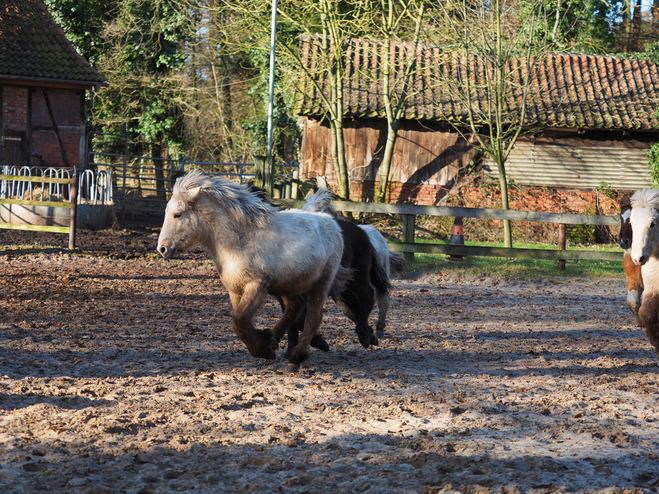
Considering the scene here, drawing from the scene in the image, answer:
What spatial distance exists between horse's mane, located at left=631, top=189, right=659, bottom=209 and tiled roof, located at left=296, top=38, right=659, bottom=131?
14.3 m

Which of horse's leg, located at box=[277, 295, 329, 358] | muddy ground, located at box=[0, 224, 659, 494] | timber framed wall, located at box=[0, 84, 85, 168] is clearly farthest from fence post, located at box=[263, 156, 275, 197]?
timber framed wall, located at box=[0, 84, 85, 168]

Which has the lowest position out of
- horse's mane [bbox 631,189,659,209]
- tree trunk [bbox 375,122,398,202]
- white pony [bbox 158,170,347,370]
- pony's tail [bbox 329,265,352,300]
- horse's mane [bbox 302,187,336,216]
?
pony's tail [bbox 329,265,352,300]

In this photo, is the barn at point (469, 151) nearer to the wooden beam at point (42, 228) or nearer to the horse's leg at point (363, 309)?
the wooden beam at point (42, 228)

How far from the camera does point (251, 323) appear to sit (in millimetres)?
5293

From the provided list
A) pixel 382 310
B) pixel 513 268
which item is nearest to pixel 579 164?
pixel 513 268

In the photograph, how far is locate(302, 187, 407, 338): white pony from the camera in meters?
7.05

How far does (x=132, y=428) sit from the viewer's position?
398 centimetres

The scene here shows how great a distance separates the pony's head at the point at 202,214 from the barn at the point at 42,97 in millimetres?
17287

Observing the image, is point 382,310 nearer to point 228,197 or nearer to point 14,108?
point 228,197

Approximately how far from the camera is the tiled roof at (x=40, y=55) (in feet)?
66.7

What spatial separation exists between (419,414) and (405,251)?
821cm

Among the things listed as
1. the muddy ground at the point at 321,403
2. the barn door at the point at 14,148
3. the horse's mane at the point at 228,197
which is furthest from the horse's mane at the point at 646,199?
the barn door at the point at 14,148

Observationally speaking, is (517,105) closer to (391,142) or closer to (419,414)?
(391,142)

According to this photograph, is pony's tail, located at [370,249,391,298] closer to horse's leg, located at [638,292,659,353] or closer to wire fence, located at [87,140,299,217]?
horse's leg, located at [638,292,659,353]
